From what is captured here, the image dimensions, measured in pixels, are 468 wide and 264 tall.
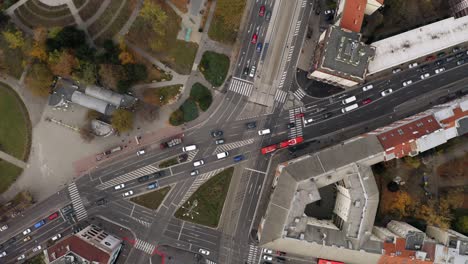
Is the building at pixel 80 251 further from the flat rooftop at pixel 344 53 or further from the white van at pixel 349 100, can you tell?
the white van at pixel 349 100

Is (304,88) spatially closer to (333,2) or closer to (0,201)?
(333,2)

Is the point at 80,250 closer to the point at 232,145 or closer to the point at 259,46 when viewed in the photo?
the point at 232,145

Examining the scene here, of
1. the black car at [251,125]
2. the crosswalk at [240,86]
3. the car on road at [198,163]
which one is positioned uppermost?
the crosswalk at [240,86]

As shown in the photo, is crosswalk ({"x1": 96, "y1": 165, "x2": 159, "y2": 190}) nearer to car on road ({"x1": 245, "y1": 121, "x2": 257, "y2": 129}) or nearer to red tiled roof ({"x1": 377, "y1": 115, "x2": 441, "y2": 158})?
car on road ({"x1": 245, "y1": 121, "x2": 257, "y2": 129})

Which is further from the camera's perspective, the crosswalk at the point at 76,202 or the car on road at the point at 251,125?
the car on road at the point at 251,125

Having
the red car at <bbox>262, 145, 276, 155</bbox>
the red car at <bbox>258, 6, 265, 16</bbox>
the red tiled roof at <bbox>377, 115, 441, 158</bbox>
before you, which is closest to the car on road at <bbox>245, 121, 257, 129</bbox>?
the red car at <bbox>262, 145, 276, 155</bbox>

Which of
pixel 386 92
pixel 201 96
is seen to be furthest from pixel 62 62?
pixel 386 92

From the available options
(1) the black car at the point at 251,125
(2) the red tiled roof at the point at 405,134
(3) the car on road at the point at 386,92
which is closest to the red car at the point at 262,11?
(1) the black car at the point at 251,125

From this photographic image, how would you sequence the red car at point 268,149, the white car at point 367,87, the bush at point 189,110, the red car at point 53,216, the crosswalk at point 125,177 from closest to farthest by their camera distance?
the red car at point 53,216 → the crosswalk at point 125,177 → the bush at point 189,110 → the red car at point 268,149 → the white car at point 367,87
